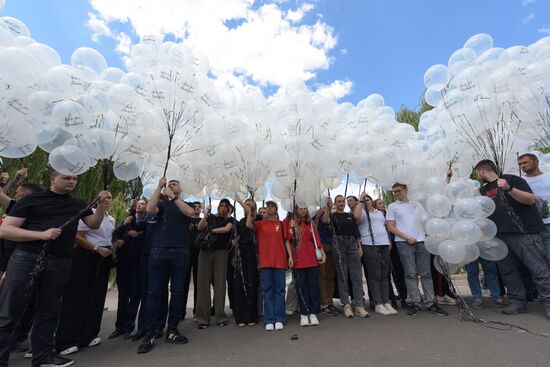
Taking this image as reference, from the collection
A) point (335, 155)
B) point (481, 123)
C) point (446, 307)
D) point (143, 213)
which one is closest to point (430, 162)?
point (481, 123)

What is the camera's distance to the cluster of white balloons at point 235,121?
113 inches

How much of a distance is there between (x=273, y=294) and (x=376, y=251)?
58.8 inches

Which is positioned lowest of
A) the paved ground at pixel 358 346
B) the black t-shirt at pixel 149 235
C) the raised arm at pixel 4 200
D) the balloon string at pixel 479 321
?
the paved ground at pixel 358 346

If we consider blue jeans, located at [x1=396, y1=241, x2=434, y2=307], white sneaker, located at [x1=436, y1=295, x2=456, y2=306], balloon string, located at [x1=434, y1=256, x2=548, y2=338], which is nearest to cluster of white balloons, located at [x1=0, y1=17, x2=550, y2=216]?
blue jeans, located at [x1=396, y1=241, x2=434, y2=307]

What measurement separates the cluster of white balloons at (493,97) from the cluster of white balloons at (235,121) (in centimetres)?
1

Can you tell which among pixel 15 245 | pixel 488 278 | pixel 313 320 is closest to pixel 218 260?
pixel 313 320

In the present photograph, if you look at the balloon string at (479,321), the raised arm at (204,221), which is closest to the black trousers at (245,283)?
the raised arm at (204,221)

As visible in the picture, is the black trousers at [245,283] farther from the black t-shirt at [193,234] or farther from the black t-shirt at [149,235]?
the black t-shirt at [149,235]

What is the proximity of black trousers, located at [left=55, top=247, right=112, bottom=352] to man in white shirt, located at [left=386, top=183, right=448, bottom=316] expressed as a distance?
3572mm

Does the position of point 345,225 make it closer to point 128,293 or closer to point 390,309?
point 390,309

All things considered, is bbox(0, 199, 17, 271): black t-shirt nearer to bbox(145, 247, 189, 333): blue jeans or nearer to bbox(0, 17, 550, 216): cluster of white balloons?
bbox(0, 17, 550, 216): cluster of white balloons

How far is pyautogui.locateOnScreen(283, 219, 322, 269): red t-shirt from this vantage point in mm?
3740

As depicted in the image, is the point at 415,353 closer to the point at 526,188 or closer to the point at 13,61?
the point at 526,188

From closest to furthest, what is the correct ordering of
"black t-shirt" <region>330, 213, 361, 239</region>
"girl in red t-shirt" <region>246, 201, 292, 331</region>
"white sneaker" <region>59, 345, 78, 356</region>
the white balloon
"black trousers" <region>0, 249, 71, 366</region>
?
"black trousers" <region>0, 249, 71, 366</region> → the white balloon → "white sneaker" <region>59, 345, 78, 356</region> → "girl in red t-shirt" <region>246, 201, 292, 331</region> → "black t-shirt" <region>330, 213, 361, 239</region>
